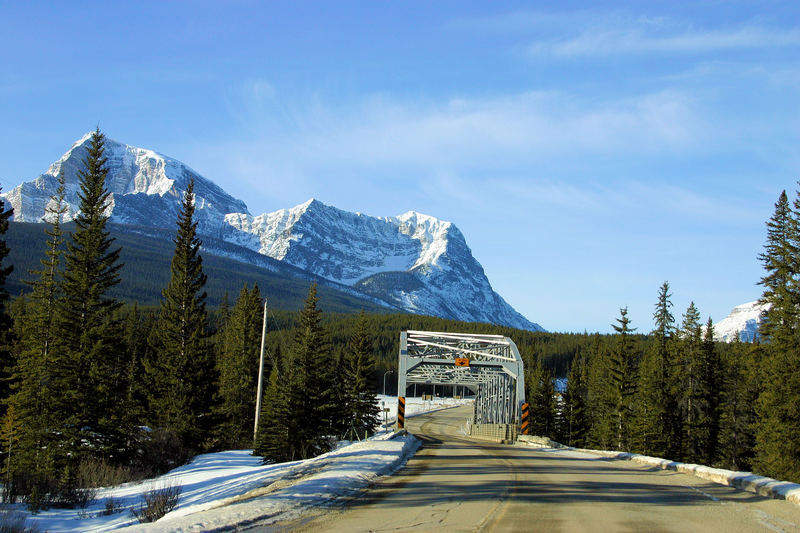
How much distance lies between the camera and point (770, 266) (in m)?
38.7

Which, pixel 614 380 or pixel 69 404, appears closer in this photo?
pixel 69 404

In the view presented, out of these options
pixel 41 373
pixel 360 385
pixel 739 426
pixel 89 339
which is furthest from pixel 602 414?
pixel 41 373

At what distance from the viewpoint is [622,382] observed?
52.9 meters

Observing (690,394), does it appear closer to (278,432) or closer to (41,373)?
A: (278,432)

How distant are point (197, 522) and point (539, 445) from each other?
2826 centimetres

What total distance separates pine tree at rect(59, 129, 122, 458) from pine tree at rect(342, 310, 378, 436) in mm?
28159

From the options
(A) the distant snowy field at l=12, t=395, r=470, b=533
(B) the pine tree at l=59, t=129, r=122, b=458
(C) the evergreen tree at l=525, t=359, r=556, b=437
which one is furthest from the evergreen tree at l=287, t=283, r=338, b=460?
(C) the evergreen tree at l=525, t=359, r=556, b=437

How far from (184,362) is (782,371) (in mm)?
37741

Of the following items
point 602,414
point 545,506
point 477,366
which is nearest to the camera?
point 545,506

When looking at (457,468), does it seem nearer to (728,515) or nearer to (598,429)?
(728,515)

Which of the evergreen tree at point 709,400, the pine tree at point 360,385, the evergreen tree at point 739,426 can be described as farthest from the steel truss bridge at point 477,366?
the evergreen tree at point 739,426

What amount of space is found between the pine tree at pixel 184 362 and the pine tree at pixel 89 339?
8.45 m

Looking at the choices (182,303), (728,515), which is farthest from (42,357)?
(728,515)

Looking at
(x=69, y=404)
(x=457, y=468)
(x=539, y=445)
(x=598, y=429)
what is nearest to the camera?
(x=457, y=468)
